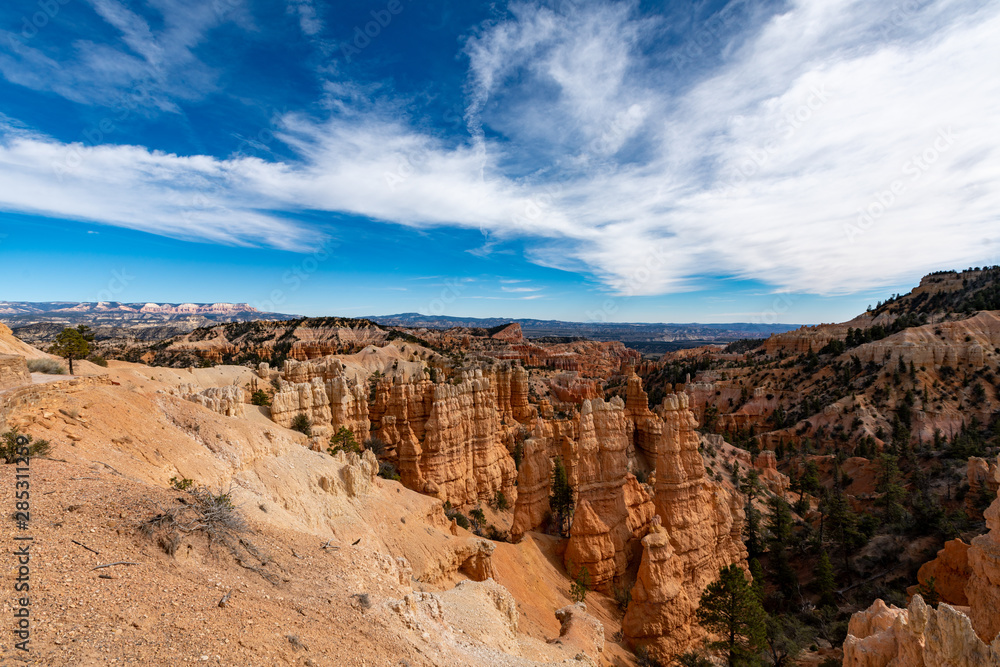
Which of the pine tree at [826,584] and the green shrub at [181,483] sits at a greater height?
the green shrub at [181,483]

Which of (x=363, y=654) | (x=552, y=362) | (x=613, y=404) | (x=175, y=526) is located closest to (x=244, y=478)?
(x=175, y=526)

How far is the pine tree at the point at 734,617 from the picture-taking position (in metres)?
18.4

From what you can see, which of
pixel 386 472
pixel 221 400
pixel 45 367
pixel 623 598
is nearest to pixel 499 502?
pixel 386 472

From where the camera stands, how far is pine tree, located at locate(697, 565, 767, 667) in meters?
18.4

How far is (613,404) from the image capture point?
25.9 metres

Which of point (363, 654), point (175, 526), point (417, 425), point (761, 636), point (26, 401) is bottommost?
point (761, 636)

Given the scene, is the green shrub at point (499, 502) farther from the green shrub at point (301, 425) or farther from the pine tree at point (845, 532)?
the pine tree at point (845, 532)

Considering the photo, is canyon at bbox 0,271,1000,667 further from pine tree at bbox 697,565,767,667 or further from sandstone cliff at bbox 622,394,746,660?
pine tree at bbox 697,565,767,667

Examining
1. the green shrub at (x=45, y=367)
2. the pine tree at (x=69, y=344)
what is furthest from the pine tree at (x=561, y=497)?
the pine tree at (x=69, y=344)

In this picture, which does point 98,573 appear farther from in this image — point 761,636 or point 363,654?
point 761,636

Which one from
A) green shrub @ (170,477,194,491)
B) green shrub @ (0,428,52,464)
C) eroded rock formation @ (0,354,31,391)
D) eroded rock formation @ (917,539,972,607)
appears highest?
eroded rock formation @ (0,354,31,391)

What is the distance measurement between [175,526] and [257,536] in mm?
2103

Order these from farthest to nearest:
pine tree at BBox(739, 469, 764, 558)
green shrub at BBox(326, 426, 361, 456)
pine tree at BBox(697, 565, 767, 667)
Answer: pine tree at BBox(739, 469, 764, 558) → green shrub at BBox(326, 426, 361, 456) → pine tree at BBox(697, 565, 767, 667)

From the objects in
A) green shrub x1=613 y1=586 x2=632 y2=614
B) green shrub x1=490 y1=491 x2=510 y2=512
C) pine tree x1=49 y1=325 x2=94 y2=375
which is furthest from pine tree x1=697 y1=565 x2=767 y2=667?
pine tree x1=49 y1=325 x2=94 y2=375
